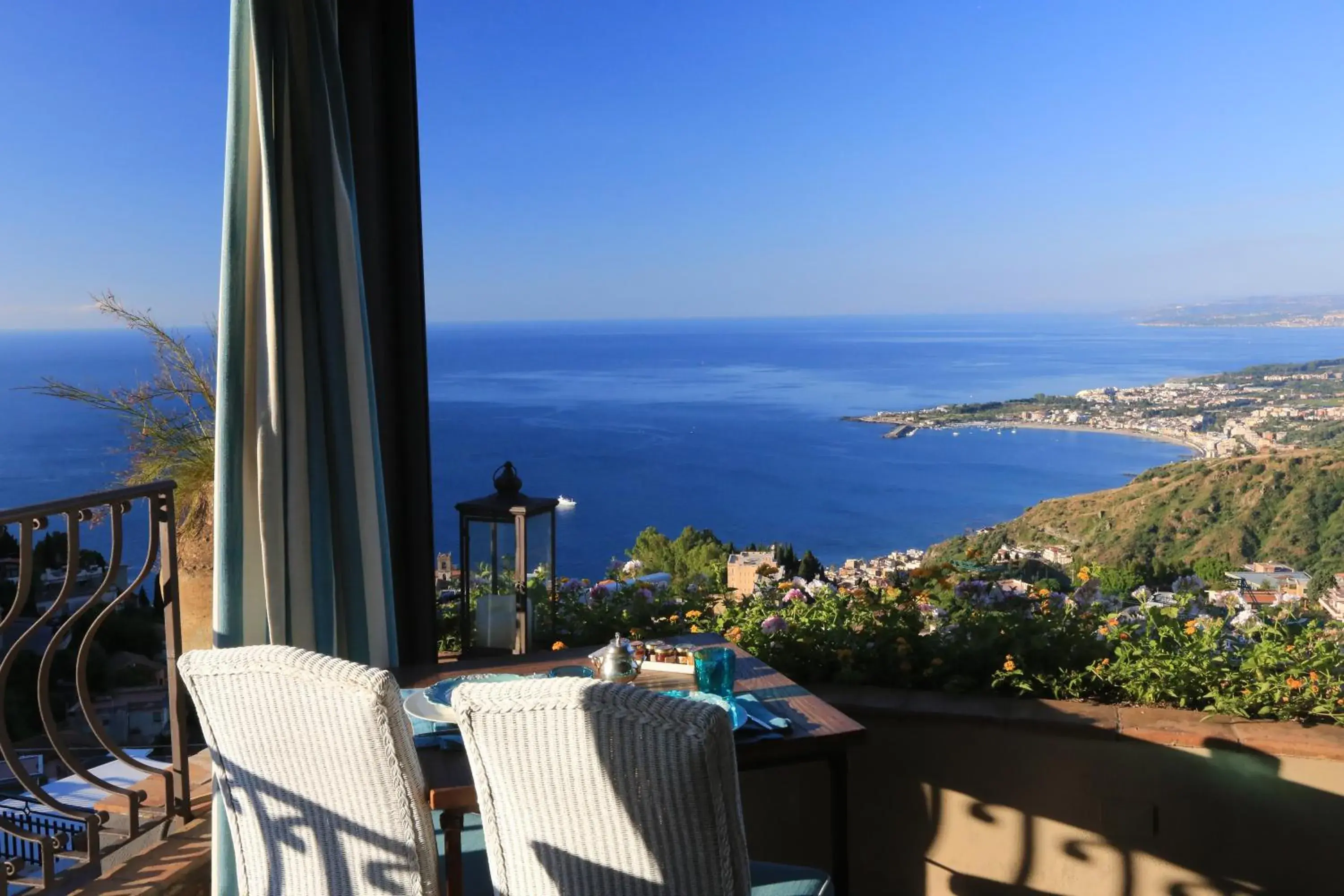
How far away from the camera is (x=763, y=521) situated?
3.98m

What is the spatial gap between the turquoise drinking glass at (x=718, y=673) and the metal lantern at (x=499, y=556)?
2.51 feet

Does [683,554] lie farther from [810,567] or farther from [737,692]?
[737,692]

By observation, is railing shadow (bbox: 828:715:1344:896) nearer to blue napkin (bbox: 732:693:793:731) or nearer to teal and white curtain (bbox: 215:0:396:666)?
blue napkin (bbox: 732:693:793:731)


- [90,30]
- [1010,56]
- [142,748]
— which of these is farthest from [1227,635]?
[90,30]

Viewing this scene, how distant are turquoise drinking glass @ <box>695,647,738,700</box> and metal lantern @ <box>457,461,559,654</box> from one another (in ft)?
2.51

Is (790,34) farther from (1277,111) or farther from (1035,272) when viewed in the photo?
(1277,111)

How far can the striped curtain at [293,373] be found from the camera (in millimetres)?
2281

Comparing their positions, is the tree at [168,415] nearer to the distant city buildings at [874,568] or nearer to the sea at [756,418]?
the sea at [756,418]

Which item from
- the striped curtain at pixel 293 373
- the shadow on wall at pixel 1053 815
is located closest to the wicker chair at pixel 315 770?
the striped curtain at pixel 293 373

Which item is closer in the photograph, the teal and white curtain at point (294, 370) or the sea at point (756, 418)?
the teal and white curtain at point (294, 370)

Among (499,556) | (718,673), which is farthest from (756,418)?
(718,673)

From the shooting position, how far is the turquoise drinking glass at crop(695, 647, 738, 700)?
2.09 m

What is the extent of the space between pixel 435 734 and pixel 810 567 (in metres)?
1.92

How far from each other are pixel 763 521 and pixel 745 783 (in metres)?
1.27
